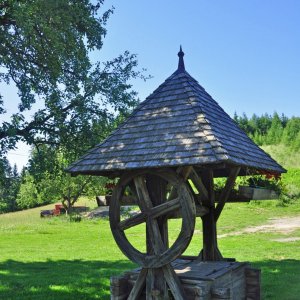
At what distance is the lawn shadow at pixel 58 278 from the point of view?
10.4 meters

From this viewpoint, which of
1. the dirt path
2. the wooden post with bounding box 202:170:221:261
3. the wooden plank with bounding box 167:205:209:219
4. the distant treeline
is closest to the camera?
the wooden plank with bounding box 167:205:209:219

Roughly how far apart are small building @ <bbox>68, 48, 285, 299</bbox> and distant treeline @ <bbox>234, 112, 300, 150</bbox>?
244 feet

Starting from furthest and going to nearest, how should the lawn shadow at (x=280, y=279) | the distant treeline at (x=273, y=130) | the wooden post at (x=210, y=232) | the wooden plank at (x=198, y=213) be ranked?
the distant treeline at (x=273, y=130), the lawn shadow at (x=280, y=279), the wooden post at (x=210, y=232), the wooden plank at (x=198, y=213)

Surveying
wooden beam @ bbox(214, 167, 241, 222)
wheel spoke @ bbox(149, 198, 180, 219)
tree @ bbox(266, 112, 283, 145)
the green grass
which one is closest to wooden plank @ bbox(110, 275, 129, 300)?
wheel spoke @ bbox(149, 198, 180, 219)

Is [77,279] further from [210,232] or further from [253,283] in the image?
[253,283]

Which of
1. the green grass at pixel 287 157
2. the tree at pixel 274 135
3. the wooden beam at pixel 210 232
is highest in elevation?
the tree at pixel 274 135

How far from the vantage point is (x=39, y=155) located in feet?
41.2

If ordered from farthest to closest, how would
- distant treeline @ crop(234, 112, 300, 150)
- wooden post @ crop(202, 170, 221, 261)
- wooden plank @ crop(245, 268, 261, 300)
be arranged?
distant treeline @ crop(234, 112, 300, 150) → wooden post @ crop(202, 170, 221, 261) → wooden plank @ crop(245, 268, 261, 300)

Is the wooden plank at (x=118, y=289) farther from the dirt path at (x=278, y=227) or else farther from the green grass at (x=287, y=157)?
the green grass at (x=287, y=157)

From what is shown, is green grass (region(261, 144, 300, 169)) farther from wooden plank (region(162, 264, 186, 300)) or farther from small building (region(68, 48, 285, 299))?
wooden plank (region(162, 264, 186, 300))

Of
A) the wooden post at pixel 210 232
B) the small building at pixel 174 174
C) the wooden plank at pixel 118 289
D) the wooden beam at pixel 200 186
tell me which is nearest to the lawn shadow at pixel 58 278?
the wooden plank at pixel 118 289

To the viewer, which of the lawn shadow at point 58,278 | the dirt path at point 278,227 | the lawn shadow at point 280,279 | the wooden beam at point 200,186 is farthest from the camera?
the dirt path at point 278,227

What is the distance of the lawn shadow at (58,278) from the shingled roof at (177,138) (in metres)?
4.55

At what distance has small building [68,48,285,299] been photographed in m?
6.48
